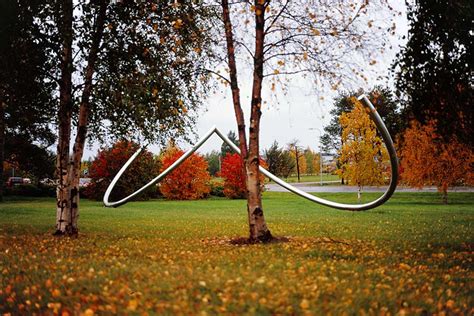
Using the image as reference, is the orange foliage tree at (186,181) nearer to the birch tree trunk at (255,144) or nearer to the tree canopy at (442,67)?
the birch tree trunk at (255,144)

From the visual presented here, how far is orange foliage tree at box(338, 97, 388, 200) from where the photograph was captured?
29969 millimetres

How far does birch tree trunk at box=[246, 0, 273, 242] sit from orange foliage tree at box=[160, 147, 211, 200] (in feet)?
98.5

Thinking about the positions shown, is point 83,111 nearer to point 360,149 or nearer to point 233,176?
point 360,149

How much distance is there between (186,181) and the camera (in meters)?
42.7

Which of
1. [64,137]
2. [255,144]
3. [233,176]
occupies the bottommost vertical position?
[233,176]

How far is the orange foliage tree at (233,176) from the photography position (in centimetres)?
4166

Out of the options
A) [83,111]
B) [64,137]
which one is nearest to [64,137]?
[64,137]

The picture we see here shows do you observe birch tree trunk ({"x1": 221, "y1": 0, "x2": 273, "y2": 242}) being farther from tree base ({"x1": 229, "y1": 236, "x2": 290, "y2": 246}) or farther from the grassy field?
the grassy field

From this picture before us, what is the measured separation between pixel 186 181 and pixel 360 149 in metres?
17.7

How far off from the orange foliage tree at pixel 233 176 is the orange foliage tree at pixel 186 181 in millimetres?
1772

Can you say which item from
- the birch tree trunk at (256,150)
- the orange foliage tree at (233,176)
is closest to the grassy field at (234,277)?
the birch tree trunk at (256,150)

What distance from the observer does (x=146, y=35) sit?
13805 mm

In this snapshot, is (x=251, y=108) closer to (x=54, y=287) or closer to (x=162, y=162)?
(x=54, y=287)

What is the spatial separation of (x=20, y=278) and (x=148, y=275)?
203 cm
